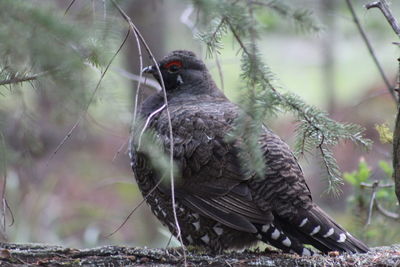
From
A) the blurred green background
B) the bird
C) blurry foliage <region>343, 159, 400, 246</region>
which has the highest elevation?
the blurred green background

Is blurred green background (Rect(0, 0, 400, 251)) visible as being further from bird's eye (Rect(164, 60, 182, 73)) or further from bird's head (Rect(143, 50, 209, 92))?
bird's eye (Rect(164, 60, 182, 73))

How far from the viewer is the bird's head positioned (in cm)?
593

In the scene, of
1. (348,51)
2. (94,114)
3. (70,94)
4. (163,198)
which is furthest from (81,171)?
(348,51)

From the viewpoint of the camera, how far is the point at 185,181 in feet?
15.5

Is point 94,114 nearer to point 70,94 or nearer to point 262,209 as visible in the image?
point 70,94

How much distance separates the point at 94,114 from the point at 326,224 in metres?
1.90

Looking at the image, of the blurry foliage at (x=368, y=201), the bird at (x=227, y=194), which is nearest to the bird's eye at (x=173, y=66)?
the bird at (x=227, y=194)

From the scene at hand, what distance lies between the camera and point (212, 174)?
4.67 metres

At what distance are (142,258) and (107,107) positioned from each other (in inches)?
62.5

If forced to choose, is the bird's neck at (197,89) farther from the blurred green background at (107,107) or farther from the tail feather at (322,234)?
the tail feather at (322,234)

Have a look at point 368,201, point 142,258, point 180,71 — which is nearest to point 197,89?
point 180,71

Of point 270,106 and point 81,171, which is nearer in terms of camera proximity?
point 270,106

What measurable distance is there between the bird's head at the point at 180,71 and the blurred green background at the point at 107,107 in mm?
311

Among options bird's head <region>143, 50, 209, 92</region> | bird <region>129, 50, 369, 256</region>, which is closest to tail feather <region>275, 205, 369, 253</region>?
bird <region>129, 50, 369, 256</region>
